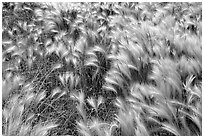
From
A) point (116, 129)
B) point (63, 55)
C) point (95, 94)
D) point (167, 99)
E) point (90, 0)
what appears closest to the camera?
point (167, 99)

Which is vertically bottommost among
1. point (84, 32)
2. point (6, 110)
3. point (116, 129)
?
point (116, 129)

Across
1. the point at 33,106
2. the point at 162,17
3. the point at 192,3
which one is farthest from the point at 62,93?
the point at 192,3

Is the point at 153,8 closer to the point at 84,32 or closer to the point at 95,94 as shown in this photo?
the point at 84,32

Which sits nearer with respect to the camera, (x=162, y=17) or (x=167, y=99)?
(x=167, y=99)

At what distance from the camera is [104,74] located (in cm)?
189

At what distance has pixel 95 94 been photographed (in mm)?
1793

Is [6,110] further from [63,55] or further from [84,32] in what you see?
[84,32]

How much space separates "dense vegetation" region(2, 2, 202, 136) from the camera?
1408mm

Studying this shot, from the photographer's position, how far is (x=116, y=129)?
1.54 metres

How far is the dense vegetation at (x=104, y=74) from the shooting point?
1408 mm

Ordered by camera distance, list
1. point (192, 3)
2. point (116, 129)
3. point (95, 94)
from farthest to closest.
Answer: point (192, 3) → point (95, 94) → point (116, 129)

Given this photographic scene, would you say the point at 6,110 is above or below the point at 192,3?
below

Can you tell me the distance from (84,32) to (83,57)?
13.3 inches

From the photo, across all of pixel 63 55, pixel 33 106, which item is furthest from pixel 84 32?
pixel 33 106
